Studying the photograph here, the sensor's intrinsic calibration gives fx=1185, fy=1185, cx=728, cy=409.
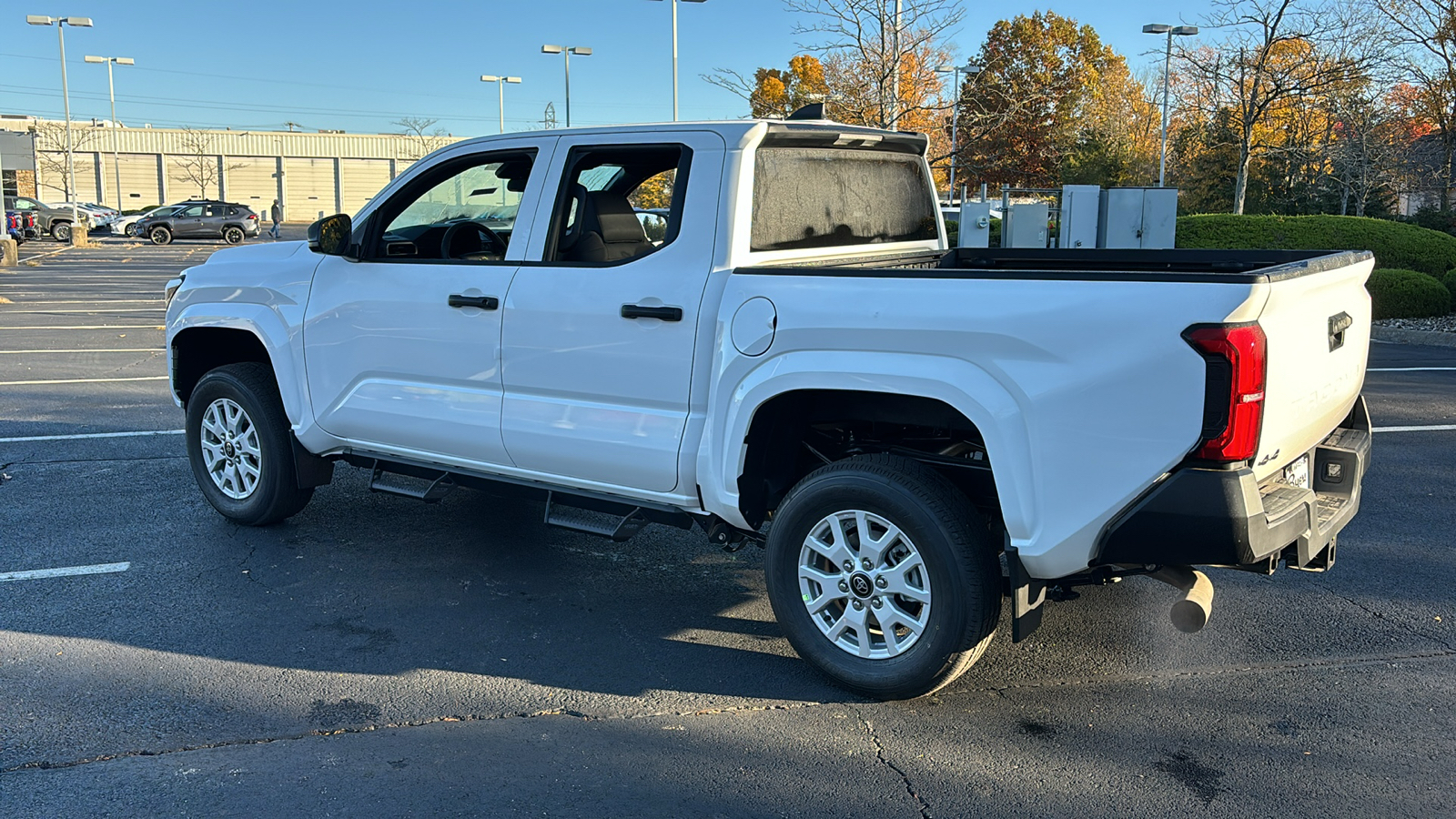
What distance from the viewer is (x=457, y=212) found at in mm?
5559

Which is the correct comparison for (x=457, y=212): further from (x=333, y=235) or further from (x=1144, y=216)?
(x=1144, y=216)

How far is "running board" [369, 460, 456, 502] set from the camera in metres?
5.37

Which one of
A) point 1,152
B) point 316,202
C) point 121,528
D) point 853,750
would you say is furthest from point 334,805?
point 316,202

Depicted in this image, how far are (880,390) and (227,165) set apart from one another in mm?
85767

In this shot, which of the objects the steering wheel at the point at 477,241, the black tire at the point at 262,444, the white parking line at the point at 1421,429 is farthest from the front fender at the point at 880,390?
the white parking line at the point at 1421,429

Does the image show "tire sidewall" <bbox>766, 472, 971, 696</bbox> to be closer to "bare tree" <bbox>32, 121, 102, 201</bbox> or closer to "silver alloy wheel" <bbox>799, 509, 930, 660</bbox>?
"silver alloy wheel" <bbox>799, 509, 930, 660</bbox>

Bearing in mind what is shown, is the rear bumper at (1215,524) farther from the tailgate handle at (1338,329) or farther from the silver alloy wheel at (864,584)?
the silver alloy wheel at (864,584)

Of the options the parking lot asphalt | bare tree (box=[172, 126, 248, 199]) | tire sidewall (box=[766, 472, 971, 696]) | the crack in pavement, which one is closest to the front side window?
the parking lot asphalt

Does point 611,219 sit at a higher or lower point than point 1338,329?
higher

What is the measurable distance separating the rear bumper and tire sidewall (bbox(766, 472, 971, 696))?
0.50m

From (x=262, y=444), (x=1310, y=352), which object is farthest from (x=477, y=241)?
(x=1310, y=352)

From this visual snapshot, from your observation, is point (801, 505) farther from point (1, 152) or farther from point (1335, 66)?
point (1, 152)

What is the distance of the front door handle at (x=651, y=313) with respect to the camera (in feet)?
14.4

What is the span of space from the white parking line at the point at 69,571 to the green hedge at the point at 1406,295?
51.4ft
